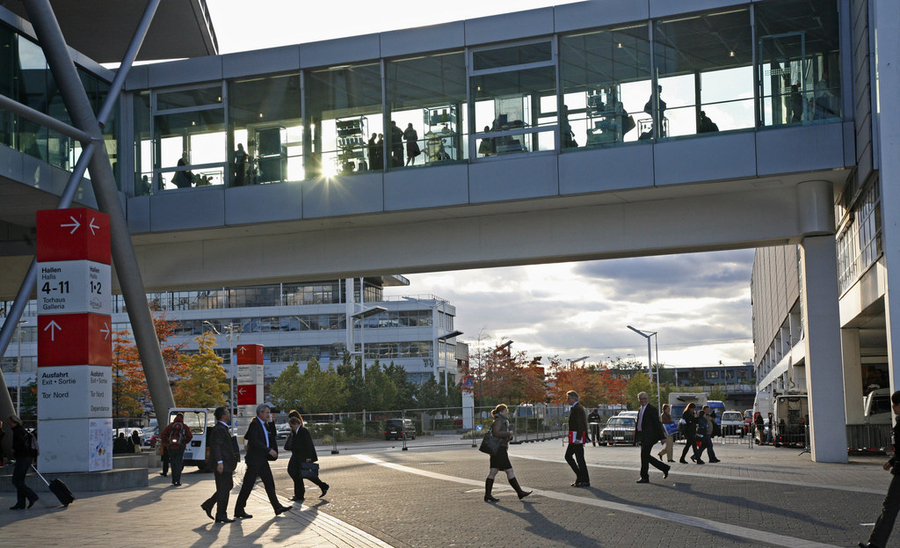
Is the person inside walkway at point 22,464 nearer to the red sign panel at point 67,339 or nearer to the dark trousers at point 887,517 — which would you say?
the red sign panel at point 67,339

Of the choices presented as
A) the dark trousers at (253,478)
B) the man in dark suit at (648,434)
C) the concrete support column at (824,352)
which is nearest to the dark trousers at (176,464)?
the dark trousers at (253,478)

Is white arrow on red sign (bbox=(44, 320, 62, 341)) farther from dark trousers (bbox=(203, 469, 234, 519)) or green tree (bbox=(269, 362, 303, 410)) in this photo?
green tree (bbox=(269, 362, 303, 410))

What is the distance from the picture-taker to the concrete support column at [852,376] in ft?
104

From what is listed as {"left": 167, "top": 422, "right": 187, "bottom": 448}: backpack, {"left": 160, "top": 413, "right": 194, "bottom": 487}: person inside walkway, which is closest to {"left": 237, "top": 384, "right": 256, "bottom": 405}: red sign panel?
{"left": 160, "top": 413, "right": 194, "bottom": 487}: person inside walkway

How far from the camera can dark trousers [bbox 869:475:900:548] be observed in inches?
385

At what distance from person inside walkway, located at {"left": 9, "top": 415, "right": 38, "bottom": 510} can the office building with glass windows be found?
8.56 metres

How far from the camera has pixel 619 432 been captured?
139ft

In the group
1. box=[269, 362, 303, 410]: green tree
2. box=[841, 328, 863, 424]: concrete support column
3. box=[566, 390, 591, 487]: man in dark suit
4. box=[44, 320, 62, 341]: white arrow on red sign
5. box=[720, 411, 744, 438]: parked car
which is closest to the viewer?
box=[566, 390, 591, 487]: man in dark suit

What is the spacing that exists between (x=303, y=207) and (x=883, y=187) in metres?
14.8

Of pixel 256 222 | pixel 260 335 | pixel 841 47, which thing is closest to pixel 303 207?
pixel 256 222

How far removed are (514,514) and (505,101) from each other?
1430 centimetres

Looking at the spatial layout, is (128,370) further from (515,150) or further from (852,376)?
(852,376)

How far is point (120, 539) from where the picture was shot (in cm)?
1268

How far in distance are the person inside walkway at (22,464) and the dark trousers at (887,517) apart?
44.0 feet
